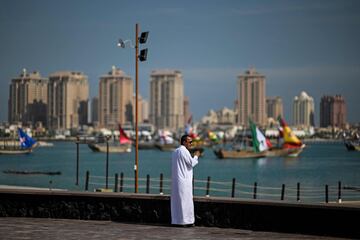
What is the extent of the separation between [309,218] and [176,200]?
6.83 feet

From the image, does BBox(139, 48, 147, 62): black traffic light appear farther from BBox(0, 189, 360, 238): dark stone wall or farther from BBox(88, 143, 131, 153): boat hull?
BBox(88, 143, 131, 153): boat hull

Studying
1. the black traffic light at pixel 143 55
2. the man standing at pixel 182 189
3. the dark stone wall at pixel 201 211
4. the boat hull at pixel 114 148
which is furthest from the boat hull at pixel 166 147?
the man standing at pixel 182 189

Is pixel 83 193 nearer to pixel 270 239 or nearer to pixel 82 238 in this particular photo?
pixel 82 238

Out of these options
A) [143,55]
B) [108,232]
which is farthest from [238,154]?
[108,232]

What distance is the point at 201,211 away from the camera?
11859mm

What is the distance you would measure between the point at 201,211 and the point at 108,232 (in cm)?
172

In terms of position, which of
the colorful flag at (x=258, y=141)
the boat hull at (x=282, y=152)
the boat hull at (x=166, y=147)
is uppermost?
the colorful flag at (x=258, y=141)

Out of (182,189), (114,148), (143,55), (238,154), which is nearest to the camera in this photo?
(182,189)

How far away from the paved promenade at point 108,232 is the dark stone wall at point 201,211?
215 millimetres

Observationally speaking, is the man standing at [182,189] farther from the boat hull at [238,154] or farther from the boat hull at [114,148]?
the boat hull at [114,148]

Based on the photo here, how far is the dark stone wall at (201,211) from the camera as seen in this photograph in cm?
1072

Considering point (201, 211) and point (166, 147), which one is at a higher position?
point (201, 211)

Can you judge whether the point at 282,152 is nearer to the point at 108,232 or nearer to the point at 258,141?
the point at 258,141

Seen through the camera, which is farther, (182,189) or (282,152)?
(282,152)
